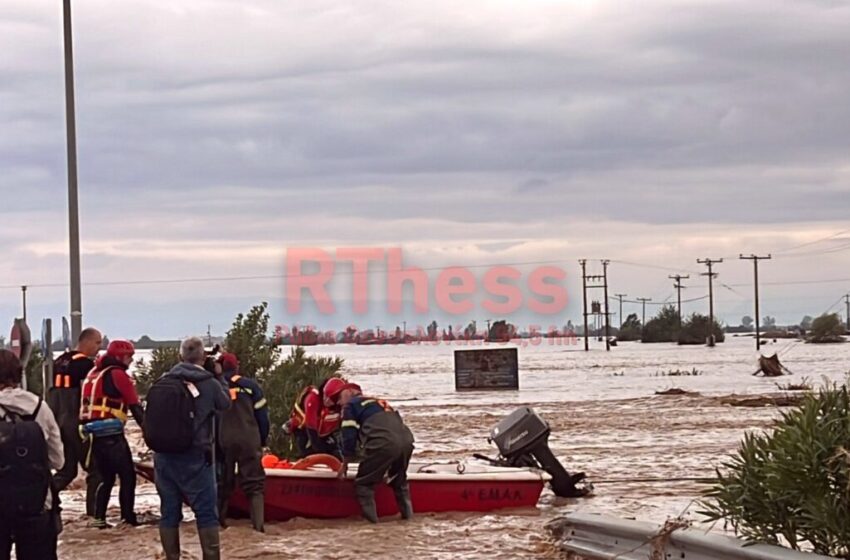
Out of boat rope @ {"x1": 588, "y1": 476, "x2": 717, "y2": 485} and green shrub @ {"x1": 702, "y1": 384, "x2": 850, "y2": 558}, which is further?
boat rope @ {"x1": 588, "y1": 476, "x2": 717, "y2": 485}

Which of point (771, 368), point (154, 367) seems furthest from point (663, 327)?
point (154, 367)

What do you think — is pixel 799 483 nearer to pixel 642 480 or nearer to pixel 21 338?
pixel 642 480

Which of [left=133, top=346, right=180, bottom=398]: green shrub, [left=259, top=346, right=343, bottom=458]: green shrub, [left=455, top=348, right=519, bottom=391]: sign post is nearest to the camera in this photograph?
[left=259, top=346, right=343, bottom=458]: green shrub

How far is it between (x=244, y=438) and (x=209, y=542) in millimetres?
2198

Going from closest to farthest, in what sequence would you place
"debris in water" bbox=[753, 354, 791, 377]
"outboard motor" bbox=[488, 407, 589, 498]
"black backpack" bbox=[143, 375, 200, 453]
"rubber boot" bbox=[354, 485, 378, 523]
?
"black backpack" bbox=[143, 375, 200, 453] < "rubber boot" bbox=[354, 485, 378, 523] < "outboard motor" bbox=[488, 407, 589, 498] < "debris in water" bbox=[753, 354, 791, 377]

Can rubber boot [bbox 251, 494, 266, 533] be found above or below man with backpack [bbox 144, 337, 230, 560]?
below

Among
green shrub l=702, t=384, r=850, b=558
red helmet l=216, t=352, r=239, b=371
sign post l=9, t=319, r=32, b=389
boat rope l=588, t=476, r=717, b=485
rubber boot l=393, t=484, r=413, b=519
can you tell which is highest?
sign post l=9, t=319, r=32, b=389

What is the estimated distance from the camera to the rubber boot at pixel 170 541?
1105 cm

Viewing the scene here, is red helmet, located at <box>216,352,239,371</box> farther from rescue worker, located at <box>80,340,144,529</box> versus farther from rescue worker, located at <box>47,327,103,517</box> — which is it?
rescue worker, located at <box>47,327,103,517</box>

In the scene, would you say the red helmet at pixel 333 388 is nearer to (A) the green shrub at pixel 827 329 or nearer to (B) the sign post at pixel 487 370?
(B) the sign post at pixel 487 370

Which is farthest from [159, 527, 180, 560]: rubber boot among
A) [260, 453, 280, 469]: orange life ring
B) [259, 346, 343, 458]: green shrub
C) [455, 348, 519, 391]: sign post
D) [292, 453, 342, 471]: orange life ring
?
[455, 348, 519, 391]: sign post

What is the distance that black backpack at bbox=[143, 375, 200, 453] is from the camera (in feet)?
34.6

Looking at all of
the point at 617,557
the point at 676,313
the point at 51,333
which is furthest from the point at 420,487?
the point at 676,313

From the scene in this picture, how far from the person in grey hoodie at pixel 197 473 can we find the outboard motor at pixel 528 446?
5.35m
